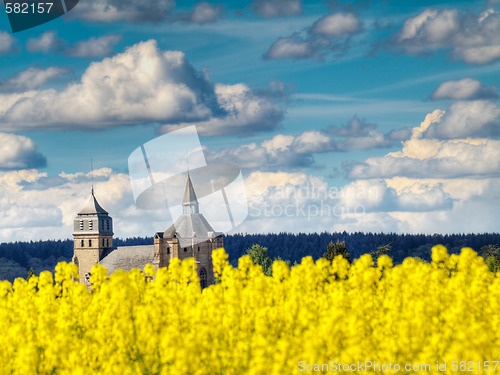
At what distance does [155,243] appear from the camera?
110 meters

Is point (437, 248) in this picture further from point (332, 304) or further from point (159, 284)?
point (159, 284)

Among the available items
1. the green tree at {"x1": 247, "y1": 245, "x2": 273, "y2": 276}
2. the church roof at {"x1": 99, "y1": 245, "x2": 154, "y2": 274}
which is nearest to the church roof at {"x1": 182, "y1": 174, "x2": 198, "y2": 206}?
the church roof at {"x1": 99, "y1": 245, "x2": 154, "y2": 274}

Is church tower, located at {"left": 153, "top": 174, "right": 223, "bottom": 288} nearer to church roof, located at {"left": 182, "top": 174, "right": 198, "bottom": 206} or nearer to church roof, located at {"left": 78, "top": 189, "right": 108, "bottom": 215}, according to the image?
church roof, located at {"left": 182, "top": 174, "right": 198, "bottom": 206}

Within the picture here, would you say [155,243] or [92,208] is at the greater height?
[92,208]

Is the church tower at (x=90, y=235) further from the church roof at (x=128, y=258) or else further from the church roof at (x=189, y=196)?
the church roof at (x=189, y=196)

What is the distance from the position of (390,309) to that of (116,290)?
19.7 feet

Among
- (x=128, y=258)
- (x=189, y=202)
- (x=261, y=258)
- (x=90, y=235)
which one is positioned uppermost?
(x=189, y=202)

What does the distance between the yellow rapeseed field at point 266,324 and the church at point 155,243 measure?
87.0 meters

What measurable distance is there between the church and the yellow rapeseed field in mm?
87018

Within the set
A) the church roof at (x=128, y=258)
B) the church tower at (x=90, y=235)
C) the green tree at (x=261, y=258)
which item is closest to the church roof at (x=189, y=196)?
the church roof at (x=128, y=258)

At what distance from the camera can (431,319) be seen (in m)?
15.7

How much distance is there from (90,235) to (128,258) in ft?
29.4

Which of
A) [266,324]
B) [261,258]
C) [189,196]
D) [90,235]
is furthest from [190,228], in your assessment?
[266,324]

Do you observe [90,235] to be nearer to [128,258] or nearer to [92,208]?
[92,208]
